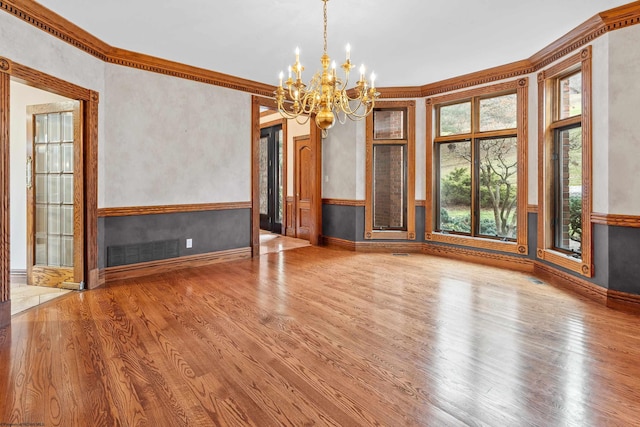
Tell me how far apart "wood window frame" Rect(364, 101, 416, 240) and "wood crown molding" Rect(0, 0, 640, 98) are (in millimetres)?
198

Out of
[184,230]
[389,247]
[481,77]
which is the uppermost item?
[481,77]

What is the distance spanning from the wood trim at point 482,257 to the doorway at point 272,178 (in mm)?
3868

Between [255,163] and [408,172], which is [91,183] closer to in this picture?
[255,163]

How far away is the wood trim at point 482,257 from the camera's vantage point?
5.20m

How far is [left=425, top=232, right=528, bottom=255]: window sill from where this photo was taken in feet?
17.3

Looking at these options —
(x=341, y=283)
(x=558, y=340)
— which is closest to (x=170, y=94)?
(x=341, y=283)

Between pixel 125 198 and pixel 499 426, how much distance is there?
4544 millimetres

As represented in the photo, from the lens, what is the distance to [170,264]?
5102 millimetres

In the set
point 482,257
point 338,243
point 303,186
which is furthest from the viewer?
point 303,186

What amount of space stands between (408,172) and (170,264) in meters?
4.06

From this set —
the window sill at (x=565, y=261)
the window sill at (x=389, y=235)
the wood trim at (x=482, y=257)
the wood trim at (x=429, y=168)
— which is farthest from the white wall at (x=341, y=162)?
the window sill at (x=565, y=261)

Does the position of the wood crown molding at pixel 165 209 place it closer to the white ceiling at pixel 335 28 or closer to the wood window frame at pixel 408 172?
the white ceiling at pixel 335 28

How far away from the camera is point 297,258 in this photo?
594 cm

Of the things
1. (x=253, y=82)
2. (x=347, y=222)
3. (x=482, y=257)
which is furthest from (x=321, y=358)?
(x=253, y=82)
